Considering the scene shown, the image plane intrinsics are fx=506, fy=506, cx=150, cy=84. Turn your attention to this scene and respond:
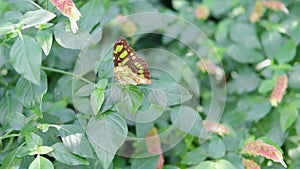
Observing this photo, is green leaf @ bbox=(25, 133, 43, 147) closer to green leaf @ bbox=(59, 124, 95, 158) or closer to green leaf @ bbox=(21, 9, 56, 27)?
green leaf @ bbox=(59, 124, 95, 158)

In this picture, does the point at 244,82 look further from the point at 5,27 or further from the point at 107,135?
the point at 5,27

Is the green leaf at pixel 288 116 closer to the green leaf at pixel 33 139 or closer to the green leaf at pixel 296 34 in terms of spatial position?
the green leaf at pixel 296 34

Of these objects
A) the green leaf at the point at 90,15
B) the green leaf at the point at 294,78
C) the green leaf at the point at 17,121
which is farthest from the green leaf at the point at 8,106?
the green leaf at the point at 294,78

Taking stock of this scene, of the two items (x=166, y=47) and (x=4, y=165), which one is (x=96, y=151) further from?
(x=166, y=47)

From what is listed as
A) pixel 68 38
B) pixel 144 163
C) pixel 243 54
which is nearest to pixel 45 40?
pixel 68 38

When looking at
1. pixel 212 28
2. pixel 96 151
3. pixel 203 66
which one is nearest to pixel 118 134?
pixel 96 151

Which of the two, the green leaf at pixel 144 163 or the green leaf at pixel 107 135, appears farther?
the green leaf at pixel 144 163

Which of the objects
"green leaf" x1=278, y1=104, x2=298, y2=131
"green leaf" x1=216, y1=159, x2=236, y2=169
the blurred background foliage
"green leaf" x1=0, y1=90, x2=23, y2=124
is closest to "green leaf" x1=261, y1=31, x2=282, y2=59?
the blurred background foliage
